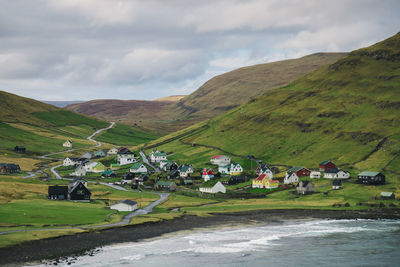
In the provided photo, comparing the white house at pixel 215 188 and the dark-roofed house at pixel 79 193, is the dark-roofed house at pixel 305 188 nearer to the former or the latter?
the white house at pixel 215 188

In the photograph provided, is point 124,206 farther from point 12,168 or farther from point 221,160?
point 12,168

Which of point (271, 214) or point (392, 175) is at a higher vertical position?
point (392, 175)

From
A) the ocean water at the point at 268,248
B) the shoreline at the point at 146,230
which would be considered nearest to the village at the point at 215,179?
the shoreline at the point at 146,230

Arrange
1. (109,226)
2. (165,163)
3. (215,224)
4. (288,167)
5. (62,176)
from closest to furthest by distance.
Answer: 1. (109,226)
2. (215,224)
3. (288,167)
4. (62,176)
5. (165,163)

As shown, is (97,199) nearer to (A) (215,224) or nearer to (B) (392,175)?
(A) (215,224)

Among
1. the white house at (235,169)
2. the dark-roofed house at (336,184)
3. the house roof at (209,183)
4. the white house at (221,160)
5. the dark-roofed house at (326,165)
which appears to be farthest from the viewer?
the white house at (221,160)

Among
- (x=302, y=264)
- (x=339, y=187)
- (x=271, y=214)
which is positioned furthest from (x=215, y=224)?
(x=339, y=187)
